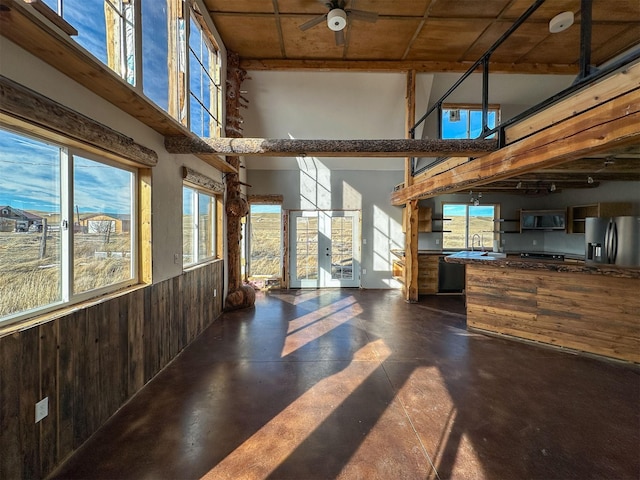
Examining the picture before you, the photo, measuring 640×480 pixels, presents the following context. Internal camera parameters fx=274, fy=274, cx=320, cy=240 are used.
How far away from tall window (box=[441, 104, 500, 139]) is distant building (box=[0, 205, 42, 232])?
655cm

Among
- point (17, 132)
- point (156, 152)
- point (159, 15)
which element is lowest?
point (17, 132)

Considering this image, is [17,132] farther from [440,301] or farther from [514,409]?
[440,301]

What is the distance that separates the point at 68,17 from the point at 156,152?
1163mm

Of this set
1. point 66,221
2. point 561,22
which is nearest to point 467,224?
point 561,22

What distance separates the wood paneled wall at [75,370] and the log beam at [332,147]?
1604 millimetres

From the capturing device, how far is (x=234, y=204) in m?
4.92

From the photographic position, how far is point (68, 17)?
175cm

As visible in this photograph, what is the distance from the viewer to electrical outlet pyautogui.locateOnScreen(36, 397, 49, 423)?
5.27 ft

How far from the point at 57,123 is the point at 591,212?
26.4 ft

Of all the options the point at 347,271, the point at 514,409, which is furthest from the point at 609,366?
the point at 347,271

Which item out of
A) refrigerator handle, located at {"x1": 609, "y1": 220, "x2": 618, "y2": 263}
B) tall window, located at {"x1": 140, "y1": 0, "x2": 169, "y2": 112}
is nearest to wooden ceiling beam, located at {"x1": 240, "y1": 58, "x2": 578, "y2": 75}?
tall window, located at {"x1": 140, "y1": 0, "x2": 169, "y2": 112}

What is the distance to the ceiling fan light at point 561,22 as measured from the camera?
378 centimetres

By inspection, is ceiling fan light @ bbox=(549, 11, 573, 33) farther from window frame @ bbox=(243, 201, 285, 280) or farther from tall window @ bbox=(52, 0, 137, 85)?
window frame @ bbox=(243, 201, 285, 280)

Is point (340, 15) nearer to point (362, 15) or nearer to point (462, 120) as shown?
point (362, 15)
